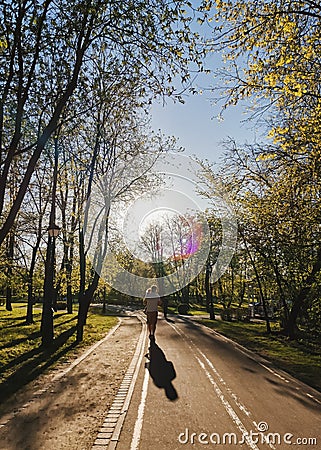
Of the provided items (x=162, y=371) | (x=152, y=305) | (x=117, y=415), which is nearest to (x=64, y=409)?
(x=117, y=415)

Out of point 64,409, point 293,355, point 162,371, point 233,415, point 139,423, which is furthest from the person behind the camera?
point 293,355

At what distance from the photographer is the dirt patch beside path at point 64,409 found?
5480 mm

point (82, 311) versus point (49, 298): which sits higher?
point (49, 298)

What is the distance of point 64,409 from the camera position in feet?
22.7

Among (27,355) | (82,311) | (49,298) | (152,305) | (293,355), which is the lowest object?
(293,355)

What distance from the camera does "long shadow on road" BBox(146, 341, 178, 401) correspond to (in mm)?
8109

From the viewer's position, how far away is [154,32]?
8922 millimetres

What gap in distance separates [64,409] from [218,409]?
2.49m

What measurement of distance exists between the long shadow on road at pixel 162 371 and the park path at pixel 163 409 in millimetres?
22

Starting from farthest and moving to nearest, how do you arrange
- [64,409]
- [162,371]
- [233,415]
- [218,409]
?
[162,371], [64,409], [218,409], [233,415]

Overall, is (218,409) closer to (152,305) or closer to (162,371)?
(162,371)

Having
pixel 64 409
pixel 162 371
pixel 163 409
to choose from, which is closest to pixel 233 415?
pixel 163 409

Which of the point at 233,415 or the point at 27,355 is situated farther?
the point at 27,355

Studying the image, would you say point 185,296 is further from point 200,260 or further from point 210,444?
point 210,444
